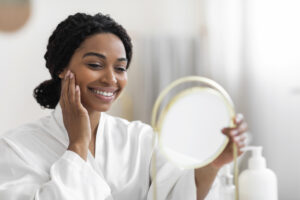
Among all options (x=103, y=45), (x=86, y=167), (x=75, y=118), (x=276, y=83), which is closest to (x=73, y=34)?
(x=103, y=45)

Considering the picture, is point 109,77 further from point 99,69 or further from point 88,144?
point 88,144

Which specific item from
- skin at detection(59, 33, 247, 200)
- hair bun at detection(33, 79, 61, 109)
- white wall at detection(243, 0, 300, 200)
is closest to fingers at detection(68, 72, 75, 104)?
skin at detection(59, 33, 247, 200)

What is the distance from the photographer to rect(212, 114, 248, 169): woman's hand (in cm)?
66

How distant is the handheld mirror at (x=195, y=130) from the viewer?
2.20 feet

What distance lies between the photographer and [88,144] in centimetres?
79

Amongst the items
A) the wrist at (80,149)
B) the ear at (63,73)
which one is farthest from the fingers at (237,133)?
the ear at (63,73)

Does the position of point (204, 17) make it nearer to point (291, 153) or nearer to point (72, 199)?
point (291, 153)

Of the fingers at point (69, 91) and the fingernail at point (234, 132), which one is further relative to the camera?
the fingers at point (69, 91)

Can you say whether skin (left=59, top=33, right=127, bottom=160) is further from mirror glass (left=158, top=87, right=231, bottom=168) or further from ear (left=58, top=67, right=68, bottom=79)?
mirror glass (left=158, top=87, right=231, bottom=168)

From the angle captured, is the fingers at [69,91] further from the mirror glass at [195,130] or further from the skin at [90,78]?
the mirror glass at [195,130]

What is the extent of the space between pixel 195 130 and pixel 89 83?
0.89 feet

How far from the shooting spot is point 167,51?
5.59ft

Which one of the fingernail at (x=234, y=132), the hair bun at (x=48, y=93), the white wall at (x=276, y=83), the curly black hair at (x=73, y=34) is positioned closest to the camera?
the fingernail at (x=234, y=132)

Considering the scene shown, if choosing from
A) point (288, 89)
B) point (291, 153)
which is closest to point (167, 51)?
point (288, 89)
